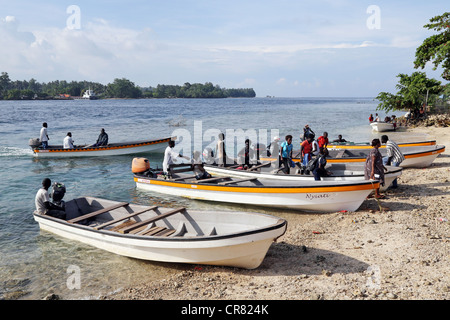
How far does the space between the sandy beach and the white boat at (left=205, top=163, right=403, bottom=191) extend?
71.3 inches

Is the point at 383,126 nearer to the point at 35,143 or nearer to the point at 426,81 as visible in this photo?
the point at 426,81

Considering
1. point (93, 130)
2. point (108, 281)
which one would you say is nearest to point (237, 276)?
point (108, 281)

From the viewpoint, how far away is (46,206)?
9820mm

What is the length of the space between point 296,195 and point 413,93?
2924cm

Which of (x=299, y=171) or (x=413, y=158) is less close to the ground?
(x=413, y=158)

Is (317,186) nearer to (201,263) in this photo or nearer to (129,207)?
(201,263)

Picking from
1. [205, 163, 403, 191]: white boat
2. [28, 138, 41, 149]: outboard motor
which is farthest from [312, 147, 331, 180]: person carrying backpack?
[28, 138, 41, 149]: outboard motor

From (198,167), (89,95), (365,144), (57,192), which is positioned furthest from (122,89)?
(57,192)

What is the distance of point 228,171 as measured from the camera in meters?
15.4

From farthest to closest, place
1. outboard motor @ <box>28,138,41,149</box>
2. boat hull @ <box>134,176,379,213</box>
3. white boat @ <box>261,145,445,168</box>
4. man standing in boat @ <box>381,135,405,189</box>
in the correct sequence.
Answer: outboard motor @ <box>28,138,41,149</box>, white boat @ <box>261,145,445,168</box>, man standing in boat @ <box>381,135,405,189</box>, boat hull @ <box>134,176,379,213</box>

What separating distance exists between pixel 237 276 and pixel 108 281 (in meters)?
2.93

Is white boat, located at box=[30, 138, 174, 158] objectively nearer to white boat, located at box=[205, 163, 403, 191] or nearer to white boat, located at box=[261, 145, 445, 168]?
white boat, located at box=[205, 163, 403, 191]

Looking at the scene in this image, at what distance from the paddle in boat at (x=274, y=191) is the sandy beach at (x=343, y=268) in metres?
0.63

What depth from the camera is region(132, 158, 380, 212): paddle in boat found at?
35.4 feet
